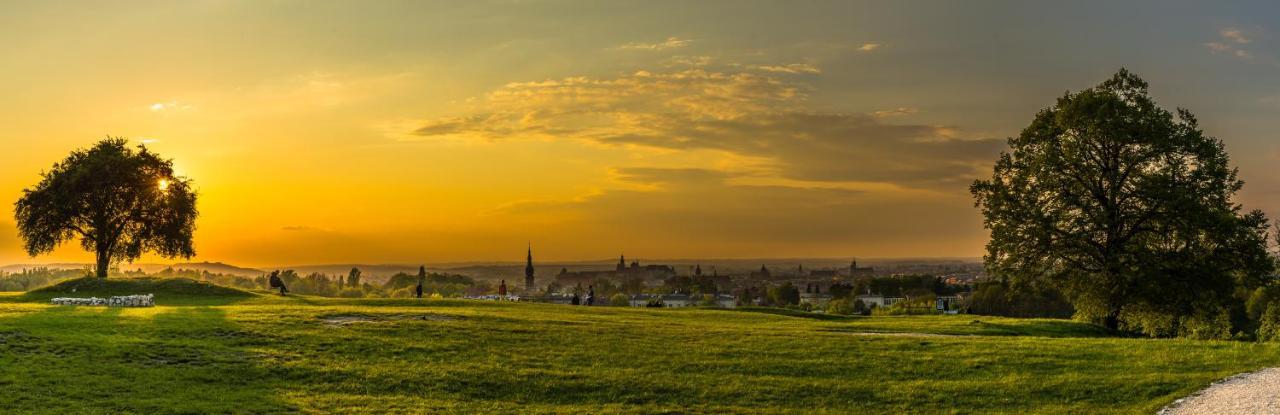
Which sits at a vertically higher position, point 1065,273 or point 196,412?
point 1065,273

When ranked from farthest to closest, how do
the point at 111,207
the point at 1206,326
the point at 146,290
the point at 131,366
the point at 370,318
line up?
1. the point at 111,207
2. the point at 146,290
3. the point at 1206,326
4. the point at 370,318
5. the point at 131,366

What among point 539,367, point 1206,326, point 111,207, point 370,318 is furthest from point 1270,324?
point 111,207

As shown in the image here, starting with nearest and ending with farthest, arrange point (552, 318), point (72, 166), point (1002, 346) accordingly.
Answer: point (1002, 346)
point (552, 318)
point (72, 166)

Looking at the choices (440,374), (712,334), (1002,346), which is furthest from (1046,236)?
(440,374)

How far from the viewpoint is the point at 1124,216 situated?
5006cm

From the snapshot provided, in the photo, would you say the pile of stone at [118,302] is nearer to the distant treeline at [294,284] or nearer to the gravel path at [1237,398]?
the distant treeline at [294,284]

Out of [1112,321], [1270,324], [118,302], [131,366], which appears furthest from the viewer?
[1270,324]

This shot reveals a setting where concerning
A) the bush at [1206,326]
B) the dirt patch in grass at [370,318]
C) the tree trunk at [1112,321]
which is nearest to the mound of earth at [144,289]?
the dirt patch in grass at [370,318]

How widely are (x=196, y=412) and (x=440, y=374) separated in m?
7.48

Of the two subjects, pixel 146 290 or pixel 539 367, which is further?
Answer: pixel 146 290

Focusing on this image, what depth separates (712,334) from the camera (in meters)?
38.7

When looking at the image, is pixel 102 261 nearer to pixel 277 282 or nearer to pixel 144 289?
pixel 144 289

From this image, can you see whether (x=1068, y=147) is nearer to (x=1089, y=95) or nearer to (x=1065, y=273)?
(x=1089, y=95)

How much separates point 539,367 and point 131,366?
13.0 meters
